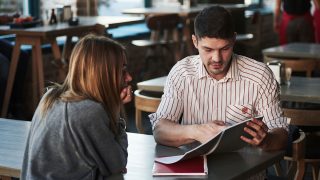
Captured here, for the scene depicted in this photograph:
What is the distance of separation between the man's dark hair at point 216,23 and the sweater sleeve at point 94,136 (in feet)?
2.42

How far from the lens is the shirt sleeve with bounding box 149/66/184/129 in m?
3.02

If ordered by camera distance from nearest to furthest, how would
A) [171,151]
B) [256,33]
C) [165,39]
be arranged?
[171,151] → [165,39] → [256,33]

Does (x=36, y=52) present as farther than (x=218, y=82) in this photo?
Yes

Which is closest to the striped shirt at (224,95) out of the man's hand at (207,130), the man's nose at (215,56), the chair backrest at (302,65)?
the man's nose at (215,56)

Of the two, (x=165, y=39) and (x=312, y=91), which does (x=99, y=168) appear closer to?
(x=312, y=91)

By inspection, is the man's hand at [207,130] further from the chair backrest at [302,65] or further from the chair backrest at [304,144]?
the chair backrest at [302,65]

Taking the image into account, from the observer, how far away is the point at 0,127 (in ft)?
10.3

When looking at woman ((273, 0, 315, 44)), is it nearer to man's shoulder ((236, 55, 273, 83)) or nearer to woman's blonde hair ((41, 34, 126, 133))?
man's shoulder ((236, 55, 273, 83))

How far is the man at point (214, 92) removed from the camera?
9.25ft

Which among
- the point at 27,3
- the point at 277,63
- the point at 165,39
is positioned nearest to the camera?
the point at 277,63

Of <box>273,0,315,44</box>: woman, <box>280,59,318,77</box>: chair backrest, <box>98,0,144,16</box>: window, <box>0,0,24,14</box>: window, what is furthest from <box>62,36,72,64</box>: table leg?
<box>280,59,318,77</box>: chair backrest

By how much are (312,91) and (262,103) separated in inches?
52.3

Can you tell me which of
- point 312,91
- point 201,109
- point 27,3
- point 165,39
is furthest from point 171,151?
point 165,39

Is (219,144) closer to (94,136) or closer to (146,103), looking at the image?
(94,136)
